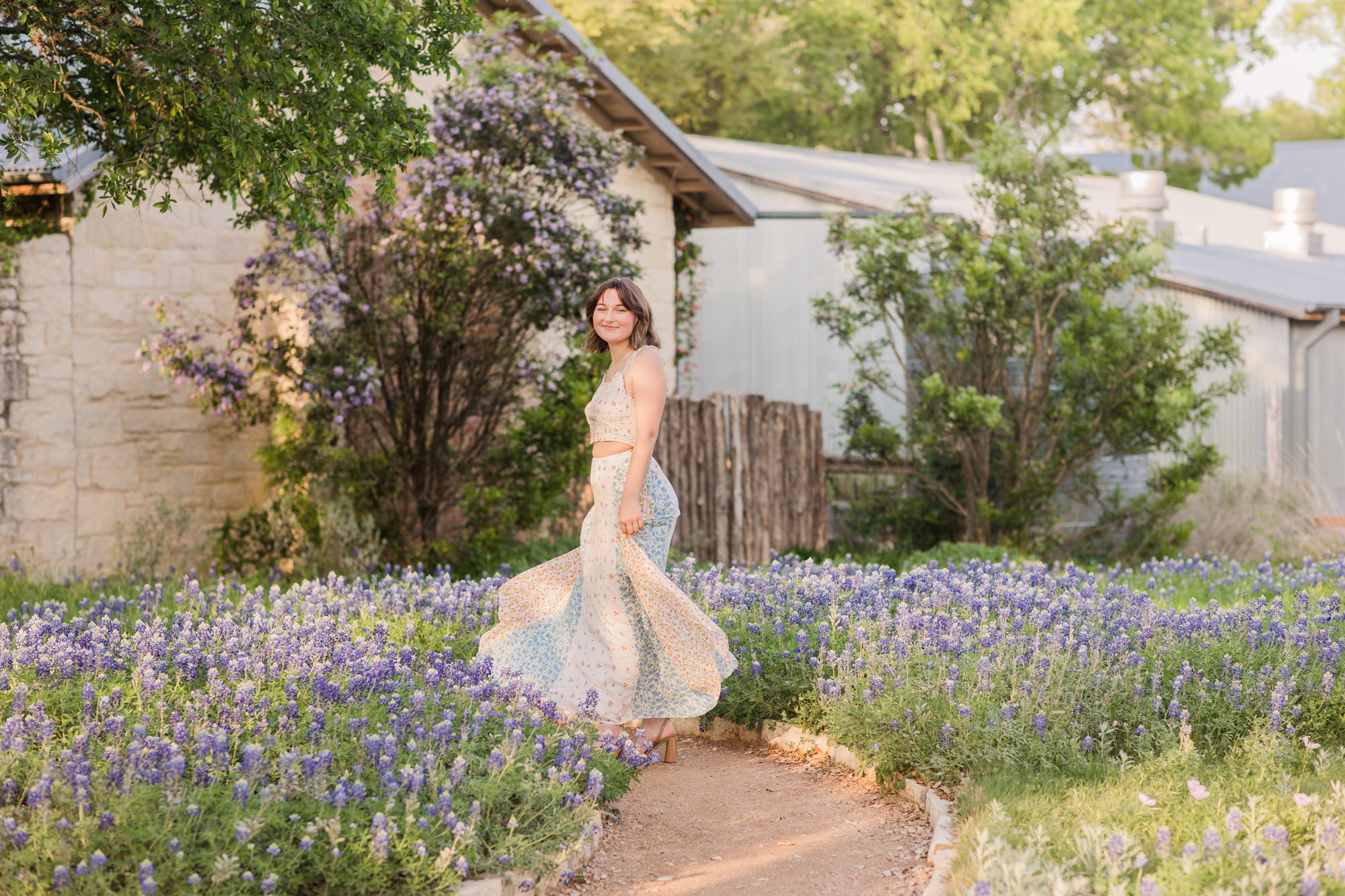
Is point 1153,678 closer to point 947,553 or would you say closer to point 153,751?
point 153,751

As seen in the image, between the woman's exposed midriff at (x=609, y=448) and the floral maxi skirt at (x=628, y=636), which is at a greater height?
the woman's exposed midriff at (x=609, y=448)

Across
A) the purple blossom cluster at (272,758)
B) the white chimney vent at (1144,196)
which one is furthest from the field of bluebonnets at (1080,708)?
the white chimney vent at (1144,196)

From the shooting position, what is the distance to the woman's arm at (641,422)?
207 inches

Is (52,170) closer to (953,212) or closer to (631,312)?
(631,312)

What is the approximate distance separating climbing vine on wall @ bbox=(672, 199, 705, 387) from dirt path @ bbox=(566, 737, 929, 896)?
25.7 feet

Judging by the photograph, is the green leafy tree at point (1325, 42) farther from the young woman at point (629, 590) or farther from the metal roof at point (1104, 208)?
the young woman at point (629, 590)

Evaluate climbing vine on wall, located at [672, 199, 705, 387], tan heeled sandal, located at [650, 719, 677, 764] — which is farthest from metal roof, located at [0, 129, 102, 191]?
tan heeled sandal, located at [650, 719, 677, 764]

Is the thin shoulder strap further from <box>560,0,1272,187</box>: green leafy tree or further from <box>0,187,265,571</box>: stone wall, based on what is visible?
<box>560,0,1272,187</box>: green leafy tree

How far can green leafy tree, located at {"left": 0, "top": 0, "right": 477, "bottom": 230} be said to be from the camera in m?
5.63

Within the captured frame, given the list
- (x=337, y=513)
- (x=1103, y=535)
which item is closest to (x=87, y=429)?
(x=337, y=513)

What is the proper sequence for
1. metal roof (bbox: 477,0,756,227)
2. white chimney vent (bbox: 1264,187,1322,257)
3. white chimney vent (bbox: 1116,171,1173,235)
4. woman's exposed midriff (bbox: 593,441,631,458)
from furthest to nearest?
white chimney vent (bbox: 1264,187,1322,257)
white chimney vent (bbox: 1116,171,1173,235)
metal roof (bbox: 477,0,756,227)
woman's exposed midriff (bbox: 593,441,631,458)

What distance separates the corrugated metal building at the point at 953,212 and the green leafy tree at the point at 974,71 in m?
8.34

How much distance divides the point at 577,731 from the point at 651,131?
843 centimetres

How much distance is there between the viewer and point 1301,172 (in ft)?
101
